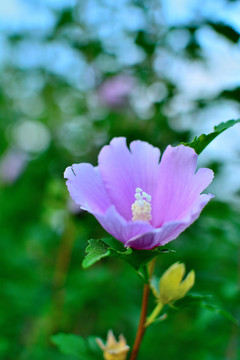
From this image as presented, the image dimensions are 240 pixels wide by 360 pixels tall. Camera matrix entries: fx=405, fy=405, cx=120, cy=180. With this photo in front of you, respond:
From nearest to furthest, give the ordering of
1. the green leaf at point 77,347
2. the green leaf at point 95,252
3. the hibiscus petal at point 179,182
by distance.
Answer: the green leaf at point 95,252, the hibiscus petal at point 179,182, the green leaf at point 77,347

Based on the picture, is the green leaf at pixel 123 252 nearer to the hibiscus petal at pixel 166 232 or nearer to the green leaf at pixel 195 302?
the hibiscus petal at pixel 166 232

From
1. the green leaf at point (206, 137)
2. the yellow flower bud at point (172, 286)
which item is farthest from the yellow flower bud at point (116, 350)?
the green leaf at point (206, 137)

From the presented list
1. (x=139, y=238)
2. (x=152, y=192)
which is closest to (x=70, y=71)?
(x=152, y=192)

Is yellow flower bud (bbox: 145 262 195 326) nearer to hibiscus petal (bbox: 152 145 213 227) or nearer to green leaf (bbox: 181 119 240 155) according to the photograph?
hibiscus petal (bbox: 152 145 213 227)

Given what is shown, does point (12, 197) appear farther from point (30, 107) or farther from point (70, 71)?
point (70, 71)

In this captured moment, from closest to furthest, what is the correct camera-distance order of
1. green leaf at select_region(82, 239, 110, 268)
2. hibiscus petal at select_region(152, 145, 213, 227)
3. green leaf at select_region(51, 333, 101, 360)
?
1. green leaf at select_region(82, 239, 110, 268)
2. hibiscus petal at select_region(152, 145, 213, 227)
3. green leaf at select_region(51, 333, 101, 360)

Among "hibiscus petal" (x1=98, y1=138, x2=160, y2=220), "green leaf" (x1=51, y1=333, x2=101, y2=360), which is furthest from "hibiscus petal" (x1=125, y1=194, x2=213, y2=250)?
"green leaf" (x1=51, y1=333, x2=101, y2=360)

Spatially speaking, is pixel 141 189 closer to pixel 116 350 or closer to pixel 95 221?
pixel 116 350

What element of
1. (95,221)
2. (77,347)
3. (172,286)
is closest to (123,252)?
(172,286)
